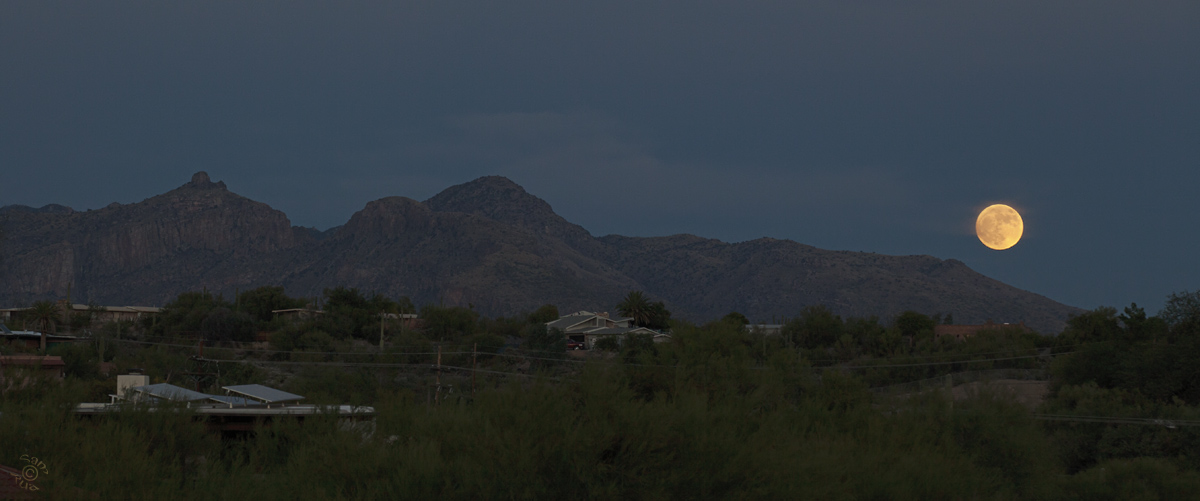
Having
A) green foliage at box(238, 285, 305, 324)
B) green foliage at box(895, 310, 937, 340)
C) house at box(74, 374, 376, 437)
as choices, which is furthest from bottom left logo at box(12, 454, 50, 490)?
green foliage at box(895, 310, 937, 340)

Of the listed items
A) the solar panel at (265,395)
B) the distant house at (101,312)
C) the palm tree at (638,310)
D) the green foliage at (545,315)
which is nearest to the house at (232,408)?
the solar panel at (265,395)

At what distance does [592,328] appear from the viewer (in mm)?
106625

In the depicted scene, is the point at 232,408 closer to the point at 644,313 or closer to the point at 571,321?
the point at 644,313

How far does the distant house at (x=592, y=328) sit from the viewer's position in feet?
306

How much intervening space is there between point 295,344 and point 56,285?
14481 cm

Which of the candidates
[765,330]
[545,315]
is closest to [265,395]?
[765,330]

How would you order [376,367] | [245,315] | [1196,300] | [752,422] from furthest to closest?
[245,315], [376,367], [1196,300], [752,422]

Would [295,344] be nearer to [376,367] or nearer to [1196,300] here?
[376,367]

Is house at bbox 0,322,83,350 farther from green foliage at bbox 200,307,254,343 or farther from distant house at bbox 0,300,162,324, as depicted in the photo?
distant house at bbox 0,300,162,324

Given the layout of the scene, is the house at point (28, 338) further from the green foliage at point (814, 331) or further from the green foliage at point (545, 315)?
the green foliage at point (814, 331)

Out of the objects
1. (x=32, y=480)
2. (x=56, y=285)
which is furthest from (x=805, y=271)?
(x=32, y=480)

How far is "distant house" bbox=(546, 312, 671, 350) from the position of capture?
93.4 meters

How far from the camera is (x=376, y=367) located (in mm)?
64500

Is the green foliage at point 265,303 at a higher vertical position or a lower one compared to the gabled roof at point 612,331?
higher
